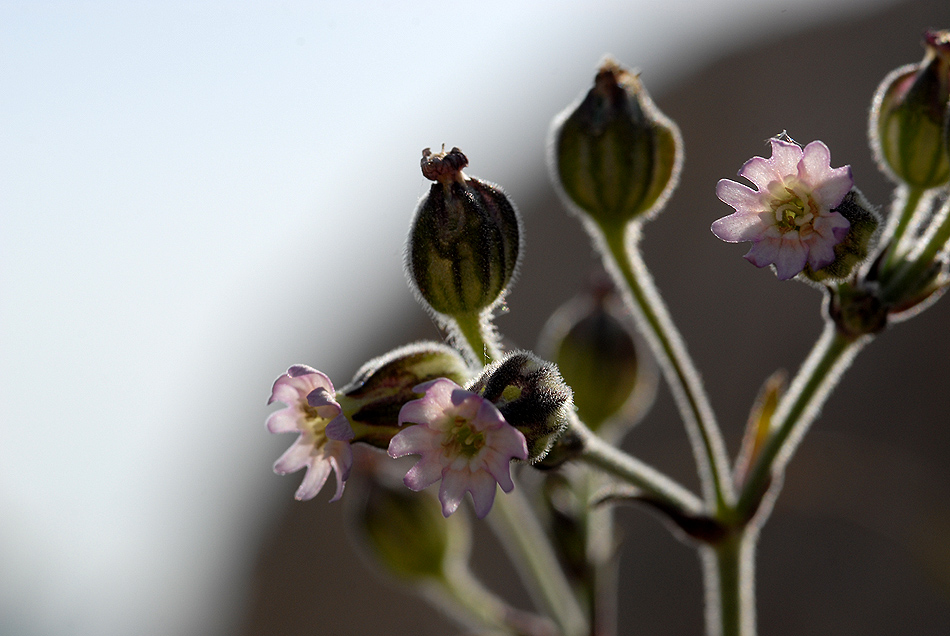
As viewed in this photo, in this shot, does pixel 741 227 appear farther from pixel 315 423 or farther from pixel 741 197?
pixel 315 423

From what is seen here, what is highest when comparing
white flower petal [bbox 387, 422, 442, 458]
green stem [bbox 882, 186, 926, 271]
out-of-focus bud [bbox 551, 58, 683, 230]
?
out-of-focus bud [bbox 551, 58, 683, 230]

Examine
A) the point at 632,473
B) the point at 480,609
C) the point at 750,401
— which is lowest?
the point at 750,401

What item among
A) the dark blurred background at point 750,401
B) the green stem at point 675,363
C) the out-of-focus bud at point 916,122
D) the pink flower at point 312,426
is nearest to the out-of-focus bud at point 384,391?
the pink flower at point 312,426

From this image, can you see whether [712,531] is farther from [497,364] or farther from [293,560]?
[293,560]

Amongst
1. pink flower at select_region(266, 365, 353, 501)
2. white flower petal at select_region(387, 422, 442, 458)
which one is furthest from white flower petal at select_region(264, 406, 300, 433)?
white flower petal at select_region(387, 422, 442, 458)

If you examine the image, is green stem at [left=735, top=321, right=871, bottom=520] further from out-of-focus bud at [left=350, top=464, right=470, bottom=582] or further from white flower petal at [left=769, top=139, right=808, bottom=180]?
out-of-focus bud at [left=350, top=464, right=470, bottom=582]

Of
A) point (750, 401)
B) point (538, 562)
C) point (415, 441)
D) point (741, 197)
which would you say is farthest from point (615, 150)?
point (750, 401)
